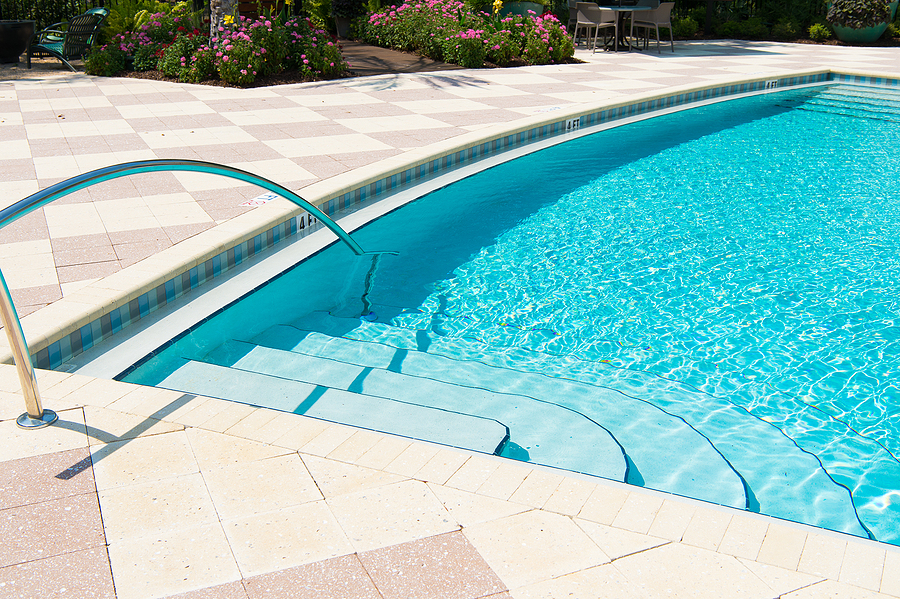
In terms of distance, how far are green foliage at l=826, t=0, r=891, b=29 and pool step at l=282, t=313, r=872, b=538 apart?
17.1m

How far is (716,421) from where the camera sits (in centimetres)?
374

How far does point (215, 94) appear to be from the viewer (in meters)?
9.94

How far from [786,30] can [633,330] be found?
16956 millimetres

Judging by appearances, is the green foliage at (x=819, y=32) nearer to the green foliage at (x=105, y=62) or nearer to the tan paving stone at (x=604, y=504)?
the green foliage at (x=105, y=62)

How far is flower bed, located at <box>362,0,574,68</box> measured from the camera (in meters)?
12.9

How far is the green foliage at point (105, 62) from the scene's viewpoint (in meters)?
11.3

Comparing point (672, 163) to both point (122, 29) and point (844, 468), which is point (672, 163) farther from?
point (122, 29)

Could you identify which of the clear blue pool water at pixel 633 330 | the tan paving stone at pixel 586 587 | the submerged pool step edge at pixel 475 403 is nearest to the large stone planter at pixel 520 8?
the clear blue pool water at pixel 633 330

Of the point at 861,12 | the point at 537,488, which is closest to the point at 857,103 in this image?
the point at 861,12

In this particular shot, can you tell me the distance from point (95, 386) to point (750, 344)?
3.73 meters

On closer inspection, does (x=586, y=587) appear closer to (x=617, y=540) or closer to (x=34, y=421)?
(x=617, y=540)

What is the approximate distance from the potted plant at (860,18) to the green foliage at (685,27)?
320cm

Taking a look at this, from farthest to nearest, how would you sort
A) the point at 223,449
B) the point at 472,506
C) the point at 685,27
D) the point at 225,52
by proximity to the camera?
the point at 685,27
the point at 225,52
the point at 223,449
the point at 472,506

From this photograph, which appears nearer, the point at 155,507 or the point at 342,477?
the point at 155,507
